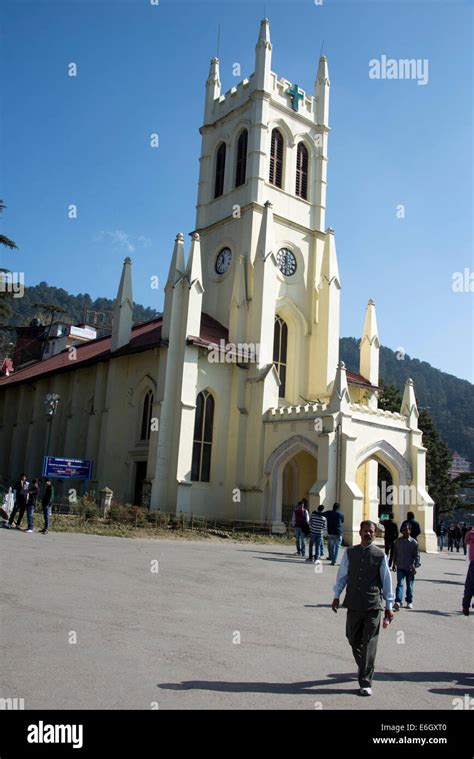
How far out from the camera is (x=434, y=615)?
1177 centimetres

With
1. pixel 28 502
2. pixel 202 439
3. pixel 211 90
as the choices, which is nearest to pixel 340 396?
pixel 202 439

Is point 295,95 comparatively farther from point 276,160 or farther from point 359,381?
point 359,381

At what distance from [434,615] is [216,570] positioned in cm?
519

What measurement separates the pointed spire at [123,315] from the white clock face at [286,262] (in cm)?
829

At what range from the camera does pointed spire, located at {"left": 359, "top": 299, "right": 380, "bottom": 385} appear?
38.2 m

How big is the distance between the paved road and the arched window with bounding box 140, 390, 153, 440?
17258 millimetres

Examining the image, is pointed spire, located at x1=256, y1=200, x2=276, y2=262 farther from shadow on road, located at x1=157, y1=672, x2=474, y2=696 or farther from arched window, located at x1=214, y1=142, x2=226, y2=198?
shadow on road, located at x1=157, y1=672, x2=474, y2=696

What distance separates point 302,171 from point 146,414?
17.5 metres

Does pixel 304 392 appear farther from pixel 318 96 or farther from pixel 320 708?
pixel 320 708

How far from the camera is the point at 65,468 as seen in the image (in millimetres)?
27141

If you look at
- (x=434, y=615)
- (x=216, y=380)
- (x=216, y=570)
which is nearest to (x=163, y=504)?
(x=216, y=380)

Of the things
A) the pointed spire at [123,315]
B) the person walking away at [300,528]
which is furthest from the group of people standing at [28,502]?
the pointed spire at [123,315]

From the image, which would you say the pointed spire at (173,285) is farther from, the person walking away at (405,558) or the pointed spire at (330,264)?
the person walking away at (405,558)

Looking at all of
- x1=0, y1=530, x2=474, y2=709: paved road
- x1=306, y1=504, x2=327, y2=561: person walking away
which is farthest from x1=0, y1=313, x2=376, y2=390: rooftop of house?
x1=0, y1=530, x2=474, y2=709: paved road
